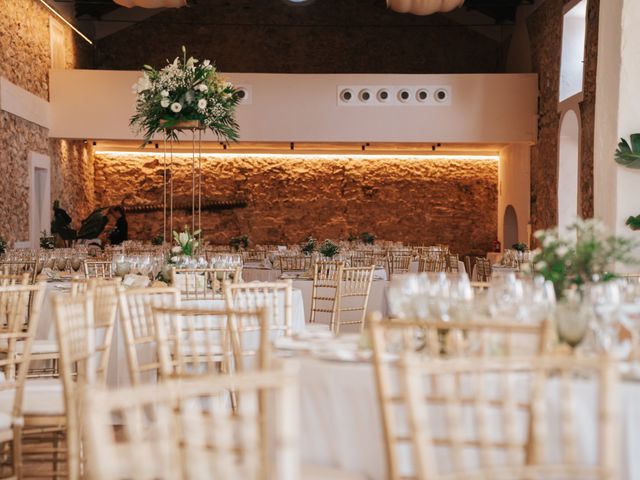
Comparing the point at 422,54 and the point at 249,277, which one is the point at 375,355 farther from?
the point at 422,54

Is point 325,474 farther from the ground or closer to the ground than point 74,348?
closer to the ground

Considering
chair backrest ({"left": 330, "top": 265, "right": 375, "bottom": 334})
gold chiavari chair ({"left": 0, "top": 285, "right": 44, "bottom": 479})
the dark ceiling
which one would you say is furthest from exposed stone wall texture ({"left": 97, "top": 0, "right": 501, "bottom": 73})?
gold chiavari chair ({"left": 0, "top": 285, "right": 44, "bottom": 479})

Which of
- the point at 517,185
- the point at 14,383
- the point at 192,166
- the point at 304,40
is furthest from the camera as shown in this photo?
the point at 304,40

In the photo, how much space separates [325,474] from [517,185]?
13889mm

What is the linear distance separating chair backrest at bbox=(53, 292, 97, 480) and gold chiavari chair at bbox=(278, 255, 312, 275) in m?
5.79

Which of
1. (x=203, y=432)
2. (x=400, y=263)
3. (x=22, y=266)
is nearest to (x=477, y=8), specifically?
(x=400, y=263)

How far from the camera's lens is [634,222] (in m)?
9.71

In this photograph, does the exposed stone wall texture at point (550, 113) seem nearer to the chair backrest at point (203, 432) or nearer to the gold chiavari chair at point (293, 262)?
the gold chiavari chair at point (293, 262)

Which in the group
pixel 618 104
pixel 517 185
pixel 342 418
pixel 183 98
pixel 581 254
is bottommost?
pixel 342 418

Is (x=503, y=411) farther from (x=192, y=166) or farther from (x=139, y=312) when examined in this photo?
(x=192, y=166)

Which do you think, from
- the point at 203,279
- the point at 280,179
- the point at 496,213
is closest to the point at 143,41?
the point at 280,179

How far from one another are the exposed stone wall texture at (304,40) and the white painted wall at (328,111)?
2.62m

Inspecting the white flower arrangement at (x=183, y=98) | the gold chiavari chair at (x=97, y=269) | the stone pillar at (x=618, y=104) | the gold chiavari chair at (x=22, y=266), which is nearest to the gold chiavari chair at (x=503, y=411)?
the white flower arrangement at (x=183, y=98)

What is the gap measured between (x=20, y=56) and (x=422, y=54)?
784 centimetres
